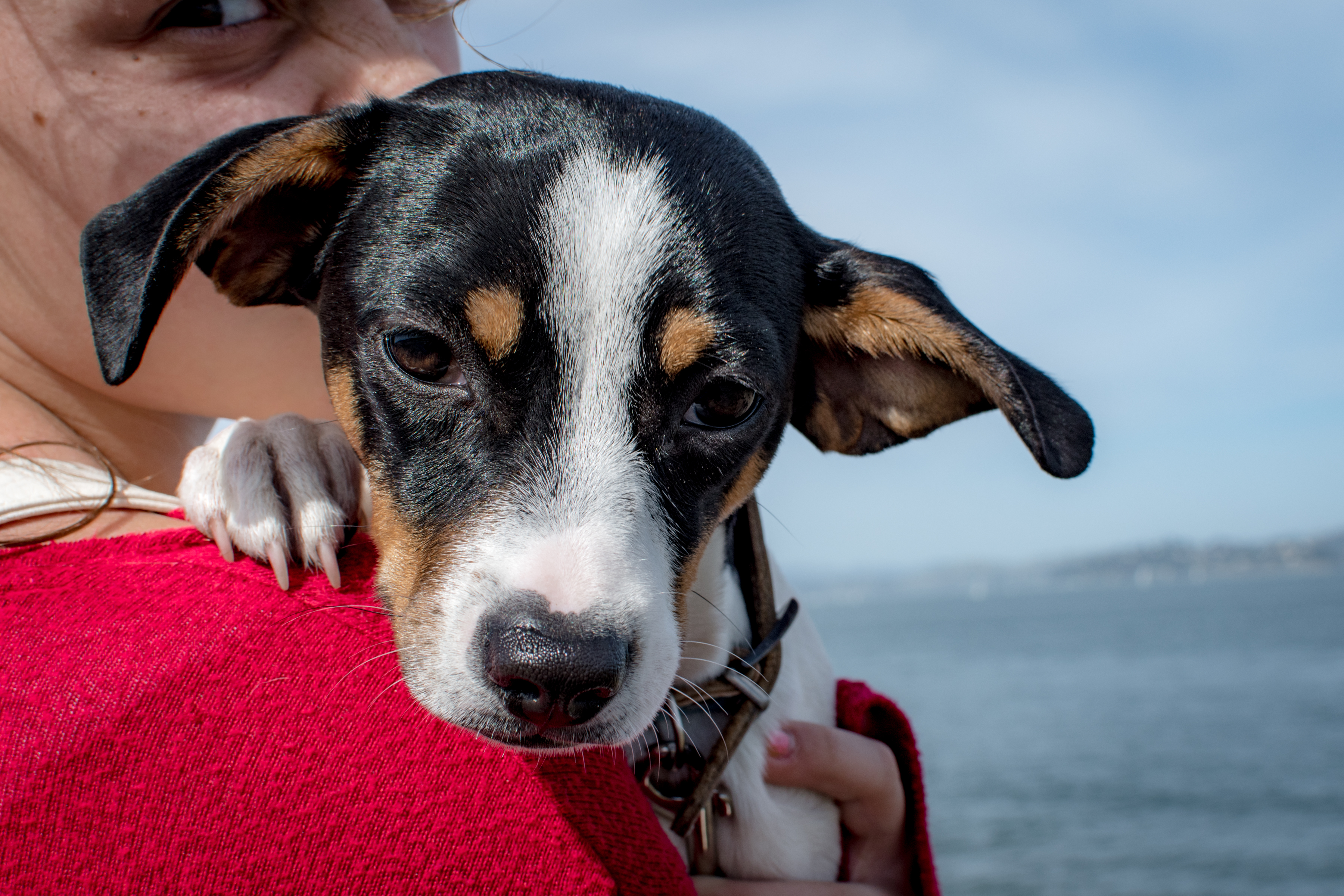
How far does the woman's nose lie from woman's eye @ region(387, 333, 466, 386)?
73 cm

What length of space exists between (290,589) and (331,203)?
785 millimetres

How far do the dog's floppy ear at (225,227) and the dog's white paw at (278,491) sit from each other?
0.86ft

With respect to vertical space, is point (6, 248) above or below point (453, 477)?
below

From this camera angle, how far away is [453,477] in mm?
1783

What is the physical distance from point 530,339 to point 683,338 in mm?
261

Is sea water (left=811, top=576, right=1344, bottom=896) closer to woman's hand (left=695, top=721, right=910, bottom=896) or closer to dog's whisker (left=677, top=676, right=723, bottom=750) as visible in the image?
woman's hand (left=695, top=721, right=910, bottom=896)

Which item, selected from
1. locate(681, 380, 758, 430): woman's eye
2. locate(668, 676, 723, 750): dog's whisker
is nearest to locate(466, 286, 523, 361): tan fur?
locate(681, 380, 758, 430): woman's eye

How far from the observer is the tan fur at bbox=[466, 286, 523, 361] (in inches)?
68.1

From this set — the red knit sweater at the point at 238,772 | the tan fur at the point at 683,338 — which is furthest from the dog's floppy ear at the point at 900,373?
the red knit sweater at the point at 238,772

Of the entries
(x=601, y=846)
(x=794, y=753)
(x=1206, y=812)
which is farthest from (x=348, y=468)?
(x=1206, y=812)

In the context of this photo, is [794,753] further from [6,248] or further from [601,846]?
[6,248]

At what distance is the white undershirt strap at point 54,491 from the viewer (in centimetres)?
166

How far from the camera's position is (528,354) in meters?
1.74

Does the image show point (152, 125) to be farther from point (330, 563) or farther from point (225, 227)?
point (330, 563)
